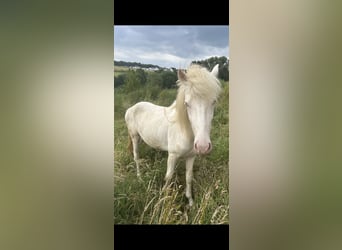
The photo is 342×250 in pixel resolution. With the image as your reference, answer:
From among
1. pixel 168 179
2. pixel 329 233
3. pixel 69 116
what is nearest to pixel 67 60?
pixel 69 116

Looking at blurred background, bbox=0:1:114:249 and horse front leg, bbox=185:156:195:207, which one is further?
horse front leg, bbox=185:156:195:207

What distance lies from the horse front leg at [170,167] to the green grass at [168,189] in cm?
3

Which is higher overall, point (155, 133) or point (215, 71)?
point (215, 71)

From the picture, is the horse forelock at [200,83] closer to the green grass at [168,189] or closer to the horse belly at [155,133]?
the green grass at [168,189]

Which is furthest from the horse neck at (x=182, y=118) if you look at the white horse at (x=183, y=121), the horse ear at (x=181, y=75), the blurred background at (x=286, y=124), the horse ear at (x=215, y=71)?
the blurred background at (x=286, y=124)

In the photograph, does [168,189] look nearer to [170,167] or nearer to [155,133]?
[170,167]

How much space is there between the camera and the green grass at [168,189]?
213 cm

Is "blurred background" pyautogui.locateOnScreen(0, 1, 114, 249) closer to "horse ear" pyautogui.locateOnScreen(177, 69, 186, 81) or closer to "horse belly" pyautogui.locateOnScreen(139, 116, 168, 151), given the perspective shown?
"horse ear" pyautogui.locateOnScreen(177, 69, 186, 81)

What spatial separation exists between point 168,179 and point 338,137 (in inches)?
64.6

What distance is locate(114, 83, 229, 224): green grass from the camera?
213cm

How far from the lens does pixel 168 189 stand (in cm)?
224

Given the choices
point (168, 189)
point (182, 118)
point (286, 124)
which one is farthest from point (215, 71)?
point (286, 124)

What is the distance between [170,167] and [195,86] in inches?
22.8

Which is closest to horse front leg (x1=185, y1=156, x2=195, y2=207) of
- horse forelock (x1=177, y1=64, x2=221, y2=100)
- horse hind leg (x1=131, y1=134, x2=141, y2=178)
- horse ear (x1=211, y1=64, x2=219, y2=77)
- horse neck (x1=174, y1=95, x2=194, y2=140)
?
horse neck (x1=174, y1=95, x2=194, y2=140)
